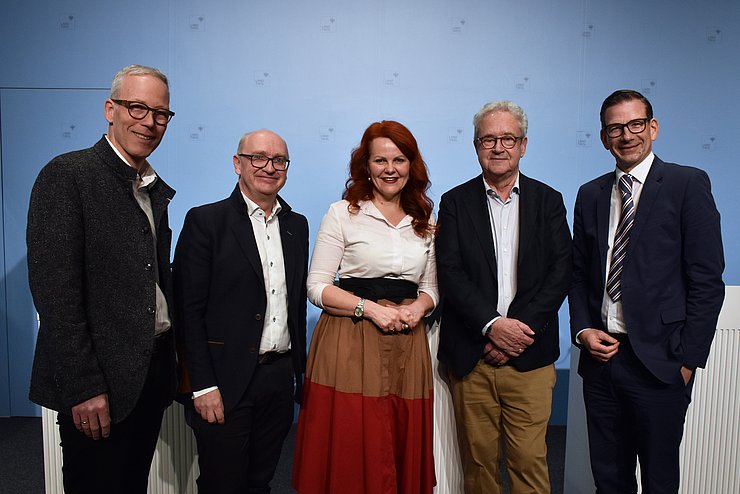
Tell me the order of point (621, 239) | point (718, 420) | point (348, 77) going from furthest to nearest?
point (348, 77)
point (718, 420)
point (621, 239)

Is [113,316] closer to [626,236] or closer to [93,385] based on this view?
[93,385]

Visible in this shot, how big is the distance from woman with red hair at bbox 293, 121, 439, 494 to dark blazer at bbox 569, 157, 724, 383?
742 millimetres

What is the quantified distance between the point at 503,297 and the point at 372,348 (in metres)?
0.55

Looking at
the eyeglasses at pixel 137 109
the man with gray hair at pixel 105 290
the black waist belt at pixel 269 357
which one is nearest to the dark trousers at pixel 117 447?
the man with gray hair at pixel 105 290

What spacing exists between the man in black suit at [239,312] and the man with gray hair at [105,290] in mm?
120

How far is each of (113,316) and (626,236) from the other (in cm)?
169

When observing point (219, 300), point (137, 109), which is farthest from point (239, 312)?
point (137, 109)

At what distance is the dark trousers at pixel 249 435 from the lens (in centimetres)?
177

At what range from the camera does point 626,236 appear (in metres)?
1.84

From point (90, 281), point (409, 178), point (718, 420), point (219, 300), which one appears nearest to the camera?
point (90, 281)

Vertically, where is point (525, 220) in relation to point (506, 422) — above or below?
above

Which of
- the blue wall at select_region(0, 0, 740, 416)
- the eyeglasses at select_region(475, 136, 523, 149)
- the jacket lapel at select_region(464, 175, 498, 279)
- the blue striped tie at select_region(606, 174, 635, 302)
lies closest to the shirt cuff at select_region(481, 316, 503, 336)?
the jacket lapel at select_region(464, 175, 498, 279)

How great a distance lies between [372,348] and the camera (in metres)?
1.91

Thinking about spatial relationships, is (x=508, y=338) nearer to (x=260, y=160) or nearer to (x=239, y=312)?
(x=239, y=312)
